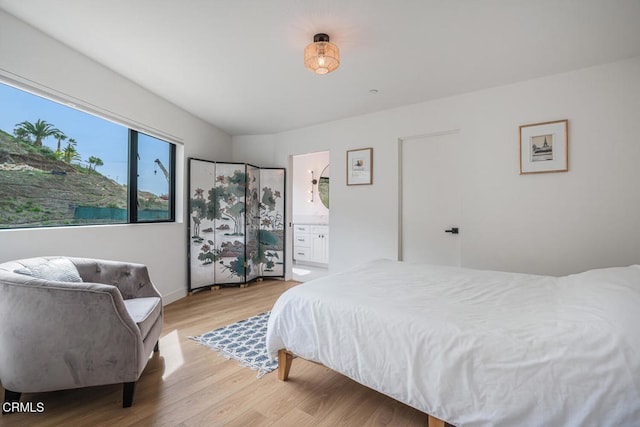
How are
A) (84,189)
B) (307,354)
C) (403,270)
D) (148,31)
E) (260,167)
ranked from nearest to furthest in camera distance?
(307,354) → (148,31) → (403,270) → (84,189) → (260,167)

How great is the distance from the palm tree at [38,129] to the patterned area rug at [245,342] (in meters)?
2.03

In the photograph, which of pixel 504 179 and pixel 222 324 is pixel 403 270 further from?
pixel 222 324

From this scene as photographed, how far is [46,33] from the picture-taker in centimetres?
222

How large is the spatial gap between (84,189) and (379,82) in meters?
2.95

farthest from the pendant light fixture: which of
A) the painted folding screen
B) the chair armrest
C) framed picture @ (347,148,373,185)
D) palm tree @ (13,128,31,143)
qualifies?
the painted folding screen

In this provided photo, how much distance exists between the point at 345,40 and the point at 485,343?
7.00ft

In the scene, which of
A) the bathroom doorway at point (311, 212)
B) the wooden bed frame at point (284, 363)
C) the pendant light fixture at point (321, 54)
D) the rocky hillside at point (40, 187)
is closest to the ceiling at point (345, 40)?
the pendant light fixture at point (321, 54)

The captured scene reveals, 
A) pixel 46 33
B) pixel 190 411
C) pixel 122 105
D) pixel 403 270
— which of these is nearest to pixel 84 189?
pixel 122 105

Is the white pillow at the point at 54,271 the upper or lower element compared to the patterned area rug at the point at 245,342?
upper

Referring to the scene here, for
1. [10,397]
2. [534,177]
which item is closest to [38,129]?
[10,397]

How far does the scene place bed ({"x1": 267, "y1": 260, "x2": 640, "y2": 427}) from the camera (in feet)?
3.54

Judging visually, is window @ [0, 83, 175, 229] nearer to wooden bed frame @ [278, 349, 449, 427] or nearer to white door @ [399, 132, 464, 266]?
wooden bed frame @ [278, 349, 449, 427]

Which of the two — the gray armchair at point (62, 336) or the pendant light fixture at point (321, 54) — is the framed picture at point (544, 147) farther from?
the gray armchair at point (62, 336)

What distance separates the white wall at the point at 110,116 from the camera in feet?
6.81
